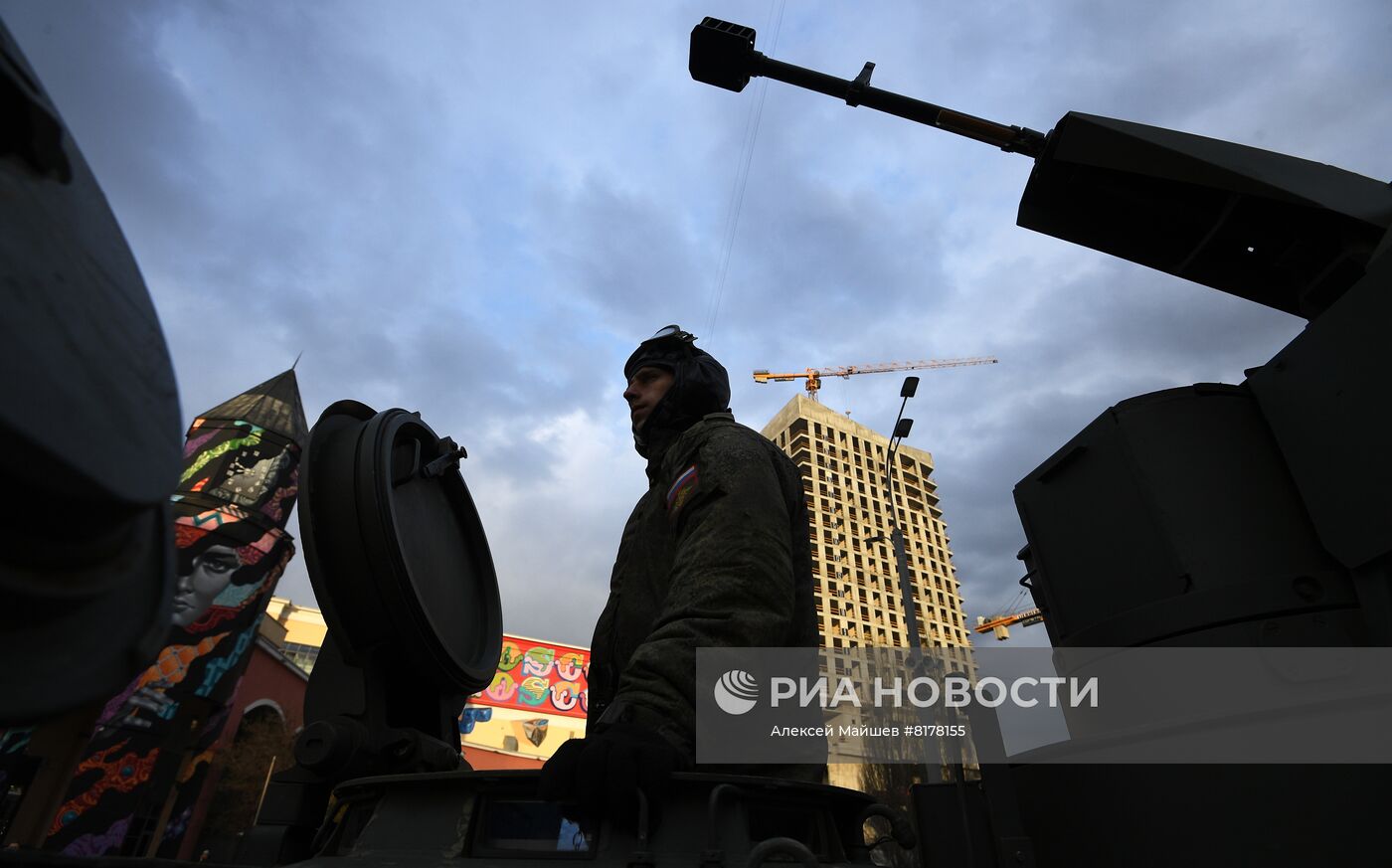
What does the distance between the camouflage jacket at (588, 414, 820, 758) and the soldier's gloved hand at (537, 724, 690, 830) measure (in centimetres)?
12

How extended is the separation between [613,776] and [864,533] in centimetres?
6728

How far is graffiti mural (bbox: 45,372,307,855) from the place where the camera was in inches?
667

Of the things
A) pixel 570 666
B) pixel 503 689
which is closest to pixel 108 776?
pixel 503 689

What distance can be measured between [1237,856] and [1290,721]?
42cm

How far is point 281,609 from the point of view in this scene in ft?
117

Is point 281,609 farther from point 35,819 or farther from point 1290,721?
point 1290,721

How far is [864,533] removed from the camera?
66.1 metres

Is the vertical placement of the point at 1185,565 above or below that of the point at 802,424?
below

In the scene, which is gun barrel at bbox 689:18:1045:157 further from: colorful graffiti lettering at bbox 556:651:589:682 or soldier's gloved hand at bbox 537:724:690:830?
colorful graffiti lettering at bbox 556:651:589:682

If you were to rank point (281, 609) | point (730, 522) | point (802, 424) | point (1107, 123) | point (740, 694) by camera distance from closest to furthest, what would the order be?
point (740, 694), point (730, 522), point (1107, 123), point (281, 609), point (802, 424)

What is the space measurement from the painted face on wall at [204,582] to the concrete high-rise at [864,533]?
141 ft

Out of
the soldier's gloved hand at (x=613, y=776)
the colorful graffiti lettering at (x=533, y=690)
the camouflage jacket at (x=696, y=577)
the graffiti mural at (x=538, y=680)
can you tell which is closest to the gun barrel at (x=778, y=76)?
the camouflage jacket at (x=696, y=577)

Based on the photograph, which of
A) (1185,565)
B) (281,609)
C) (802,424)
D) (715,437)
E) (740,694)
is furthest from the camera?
(802,424)

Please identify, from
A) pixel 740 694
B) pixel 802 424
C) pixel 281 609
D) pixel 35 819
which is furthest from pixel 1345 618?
pixel 802 424
